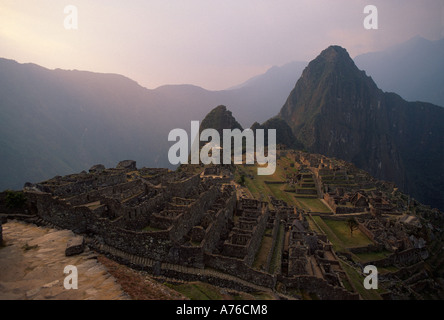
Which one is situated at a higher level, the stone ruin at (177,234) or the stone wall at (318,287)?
the stone ruin at (177,234)

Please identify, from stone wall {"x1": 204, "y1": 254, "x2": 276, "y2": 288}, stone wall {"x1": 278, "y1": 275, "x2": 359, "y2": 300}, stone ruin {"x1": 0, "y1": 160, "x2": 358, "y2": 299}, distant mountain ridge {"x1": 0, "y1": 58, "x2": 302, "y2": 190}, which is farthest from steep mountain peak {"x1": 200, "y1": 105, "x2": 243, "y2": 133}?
stone wall {"x1": 204, "y1": 254, "x2": 276, "y2": 288}

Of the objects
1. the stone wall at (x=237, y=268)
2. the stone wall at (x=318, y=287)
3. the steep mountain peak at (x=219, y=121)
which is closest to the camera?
the stone wall at (x=237, y=268)

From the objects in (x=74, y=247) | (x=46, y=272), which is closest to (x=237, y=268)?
(x=74, y=247)

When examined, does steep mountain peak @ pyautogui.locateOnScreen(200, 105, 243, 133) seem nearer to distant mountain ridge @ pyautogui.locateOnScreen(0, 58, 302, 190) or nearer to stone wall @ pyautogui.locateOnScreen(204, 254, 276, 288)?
distant mountain ridge @ pyautogui.locateOnScreen(0, 58, 302, 190)

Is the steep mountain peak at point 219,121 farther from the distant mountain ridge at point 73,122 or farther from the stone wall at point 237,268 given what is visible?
the stone wall at point 237,268

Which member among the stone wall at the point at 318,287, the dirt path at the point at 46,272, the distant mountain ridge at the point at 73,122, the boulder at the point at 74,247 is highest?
the distant mountain ridge at the point at 73,122

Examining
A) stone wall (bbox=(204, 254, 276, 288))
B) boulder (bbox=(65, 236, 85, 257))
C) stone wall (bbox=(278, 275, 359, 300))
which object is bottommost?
stone wall (bbox=(278, 275, 359, 300))

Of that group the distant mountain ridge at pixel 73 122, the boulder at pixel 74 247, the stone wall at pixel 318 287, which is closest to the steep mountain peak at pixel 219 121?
→ the distant mountain ridge at pixel 73 122

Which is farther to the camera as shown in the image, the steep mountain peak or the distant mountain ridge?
the steep mountain peak
